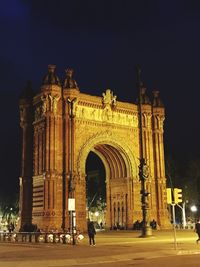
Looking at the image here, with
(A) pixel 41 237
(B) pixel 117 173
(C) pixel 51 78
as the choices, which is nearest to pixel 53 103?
(C) pixel 51 78

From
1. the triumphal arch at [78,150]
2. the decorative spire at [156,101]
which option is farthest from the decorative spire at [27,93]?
the decorative spire at [156,101]

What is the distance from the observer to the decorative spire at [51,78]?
50656 millimetres

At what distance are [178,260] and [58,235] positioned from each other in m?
16.8

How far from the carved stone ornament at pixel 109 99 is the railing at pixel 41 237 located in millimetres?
21507

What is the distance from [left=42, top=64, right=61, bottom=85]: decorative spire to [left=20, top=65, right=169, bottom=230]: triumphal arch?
5 cm

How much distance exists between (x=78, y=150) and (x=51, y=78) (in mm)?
9089

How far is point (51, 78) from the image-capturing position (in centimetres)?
5100

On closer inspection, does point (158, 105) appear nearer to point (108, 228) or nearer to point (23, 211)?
point (108, 228)

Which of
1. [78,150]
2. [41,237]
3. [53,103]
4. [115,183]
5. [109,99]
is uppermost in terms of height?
[109,99]

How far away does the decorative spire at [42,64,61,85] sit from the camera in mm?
50656

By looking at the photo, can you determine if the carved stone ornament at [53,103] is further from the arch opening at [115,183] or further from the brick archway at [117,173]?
the arch opening at [115,183]

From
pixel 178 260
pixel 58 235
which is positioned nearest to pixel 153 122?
pixel 58 235

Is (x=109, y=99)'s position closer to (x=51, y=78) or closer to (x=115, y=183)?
(x=51, y=78)

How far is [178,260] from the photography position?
60.5ft
